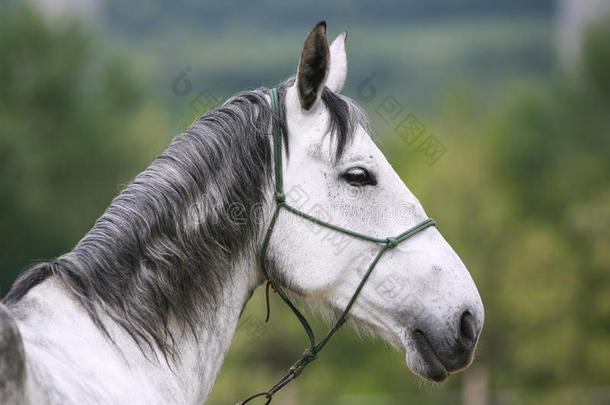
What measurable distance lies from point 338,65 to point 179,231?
150cm

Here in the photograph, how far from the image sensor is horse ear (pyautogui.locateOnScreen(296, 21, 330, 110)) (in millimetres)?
3510

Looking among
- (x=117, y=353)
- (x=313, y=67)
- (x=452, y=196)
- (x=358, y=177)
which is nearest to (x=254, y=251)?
(x=358, y=177)

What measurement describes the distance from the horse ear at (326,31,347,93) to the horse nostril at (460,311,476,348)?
5.01ft

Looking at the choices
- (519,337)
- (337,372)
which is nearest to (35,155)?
Answer: (337,372)

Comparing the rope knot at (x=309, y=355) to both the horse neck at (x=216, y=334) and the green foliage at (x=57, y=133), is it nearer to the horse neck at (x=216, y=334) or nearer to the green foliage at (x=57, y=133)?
the horse neck at (x=216, y=334)

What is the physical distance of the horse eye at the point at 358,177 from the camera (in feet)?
12.2

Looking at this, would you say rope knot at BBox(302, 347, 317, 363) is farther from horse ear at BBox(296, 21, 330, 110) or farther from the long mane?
horse ear at BBox(296, 21, 330, 110)

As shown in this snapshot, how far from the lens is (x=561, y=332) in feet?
71.4

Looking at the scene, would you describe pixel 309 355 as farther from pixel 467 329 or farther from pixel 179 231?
pixel 179 231

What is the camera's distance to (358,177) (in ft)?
12.2

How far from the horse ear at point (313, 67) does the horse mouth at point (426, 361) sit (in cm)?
133

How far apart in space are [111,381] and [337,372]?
23551 mm

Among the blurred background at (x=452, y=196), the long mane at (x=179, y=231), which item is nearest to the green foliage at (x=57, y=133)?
the blurred background at (x=452, y=196)

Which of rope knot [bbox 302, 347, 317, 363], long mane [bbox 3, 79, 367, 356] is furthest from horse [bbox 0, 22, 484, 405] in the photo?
rope knot [bbox 302, 347, 317, 363]
